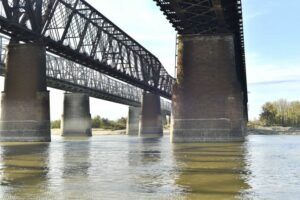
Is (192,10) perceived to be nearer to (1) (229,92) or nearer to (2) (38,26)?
(1) (229,92)

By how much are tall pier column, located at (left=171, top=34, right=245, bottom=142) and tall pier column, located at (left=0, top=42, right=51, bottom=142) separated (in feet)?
44.6

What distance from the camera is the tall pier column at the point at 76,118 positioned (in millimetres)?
89000

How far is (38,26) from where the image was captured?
52406 millimetres

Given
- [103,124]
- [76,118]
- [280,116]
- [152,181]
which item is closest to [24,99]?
[152,181]

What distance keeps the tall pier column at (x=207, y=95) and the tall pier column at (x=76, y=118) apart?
45.3 metres

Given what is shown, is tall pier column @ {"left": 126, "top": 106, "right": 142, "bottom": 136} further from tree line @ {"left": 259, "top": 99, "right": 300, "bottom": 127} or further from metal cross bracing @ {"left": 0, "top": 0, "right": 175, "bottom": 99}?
tree line @ {"left": 259, "top": 99, "right": 300, "bottom": 127}

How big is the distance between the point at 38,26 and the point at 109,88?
2682 inches

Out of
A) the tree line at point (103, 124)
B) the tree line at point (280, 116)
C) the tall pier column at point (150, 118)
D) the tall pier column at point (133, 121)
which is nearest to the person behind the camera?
the tall pier column at point (150, 118)

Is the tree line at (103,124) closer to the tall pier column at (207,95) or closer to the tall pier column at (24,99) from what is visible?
the tall pier column at (24,99)

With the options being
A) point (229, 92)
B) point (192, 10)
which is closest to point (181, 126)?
point (229, 92)

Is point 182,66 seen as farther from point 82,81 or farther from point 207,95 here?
point 82,81

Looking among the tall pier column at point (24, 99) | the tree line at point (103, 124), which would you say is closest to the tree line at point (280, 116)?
the tree line at point (103, 124)

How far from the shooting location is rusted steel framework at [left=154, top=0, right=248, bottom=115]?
1630 inches

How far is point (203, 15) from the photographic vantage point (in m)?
44.4
